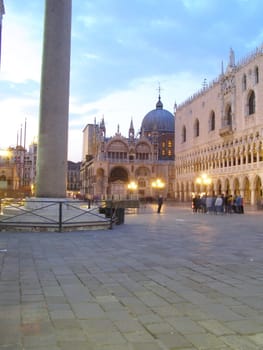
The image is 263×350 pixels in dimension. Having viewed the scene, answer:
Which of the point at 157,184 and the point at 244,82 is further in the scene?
the point at 157,184

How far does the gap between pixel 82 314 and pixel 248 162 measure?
53.1 m

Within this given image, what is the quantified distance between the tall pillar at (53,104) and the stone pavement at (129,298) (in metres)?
5.46

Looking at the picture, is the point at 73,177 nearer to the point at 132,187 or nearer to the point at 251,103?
the point at 132,187

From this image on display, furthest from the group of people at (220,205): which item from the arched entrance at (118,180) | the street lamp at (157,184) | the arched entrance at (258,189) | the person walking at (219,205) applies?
the arched entrance at (118,180)

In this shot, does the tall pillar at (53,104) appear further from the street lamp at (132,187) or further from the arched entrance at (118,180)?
the arched entrance at (118,180)

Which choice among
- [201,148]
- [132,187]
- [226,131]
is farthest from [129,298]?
[132,187]

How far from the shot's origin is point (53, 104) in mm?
15797

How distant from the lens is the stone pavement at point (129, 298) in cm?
411

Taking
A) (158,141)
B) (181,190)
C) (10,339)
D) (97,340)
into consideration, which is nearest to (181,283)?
(97,340)

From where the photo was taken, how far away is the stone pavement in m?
4.11

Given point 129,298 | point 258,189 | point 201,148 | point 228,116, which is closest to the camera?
point 129,298

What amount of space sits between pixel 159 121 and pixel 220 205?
76514 millimetres

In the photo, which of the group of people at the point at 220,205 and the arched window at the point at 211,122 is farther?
the arched window at the point at 211,122

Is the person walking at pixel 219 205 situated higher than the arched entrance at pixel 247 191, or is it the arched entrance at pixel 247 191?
the arched entrance at pixel 247 191
